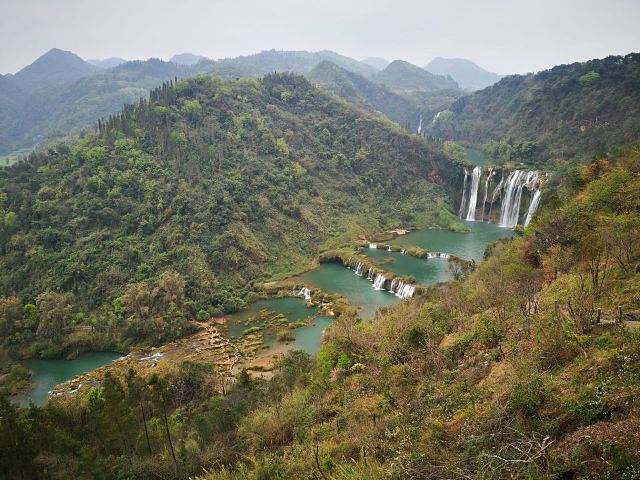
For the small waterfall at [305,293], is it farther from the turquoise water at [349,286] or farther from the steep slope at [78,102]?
the steep slope at [78,102]

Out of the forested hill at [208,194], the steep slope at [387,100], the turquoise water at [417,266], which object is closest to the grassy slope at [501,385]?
the turquoise water at [417,266]

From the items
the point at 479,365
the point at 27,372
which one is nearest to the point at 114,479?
the point at 479,365

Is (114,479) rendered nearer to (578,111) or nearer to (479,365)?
(479,365)

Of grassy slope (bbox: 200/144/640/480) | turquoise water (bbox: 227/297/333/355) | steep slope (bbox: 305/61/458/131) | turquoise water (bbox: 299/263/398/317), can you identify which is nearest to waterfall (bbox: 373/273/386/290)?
turquoise water (bbox: 299/263/398/317)

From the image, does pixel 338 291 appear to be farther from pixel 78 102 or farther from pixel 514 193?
pixel 78 102

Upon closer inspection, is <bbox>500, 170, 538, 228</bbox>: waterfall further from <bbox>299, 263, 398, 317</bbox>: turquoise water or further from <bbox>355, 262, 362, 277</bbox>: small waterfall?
<bbox>299, 263, 398, 317</bbox>: turquoise water

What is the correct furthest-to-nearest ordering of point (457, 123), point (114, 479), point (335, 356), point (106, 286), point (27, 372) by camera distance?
point (457, 123) < point (106, 286) < point (27, 372) < point (335, 356) < point (114, 479)
